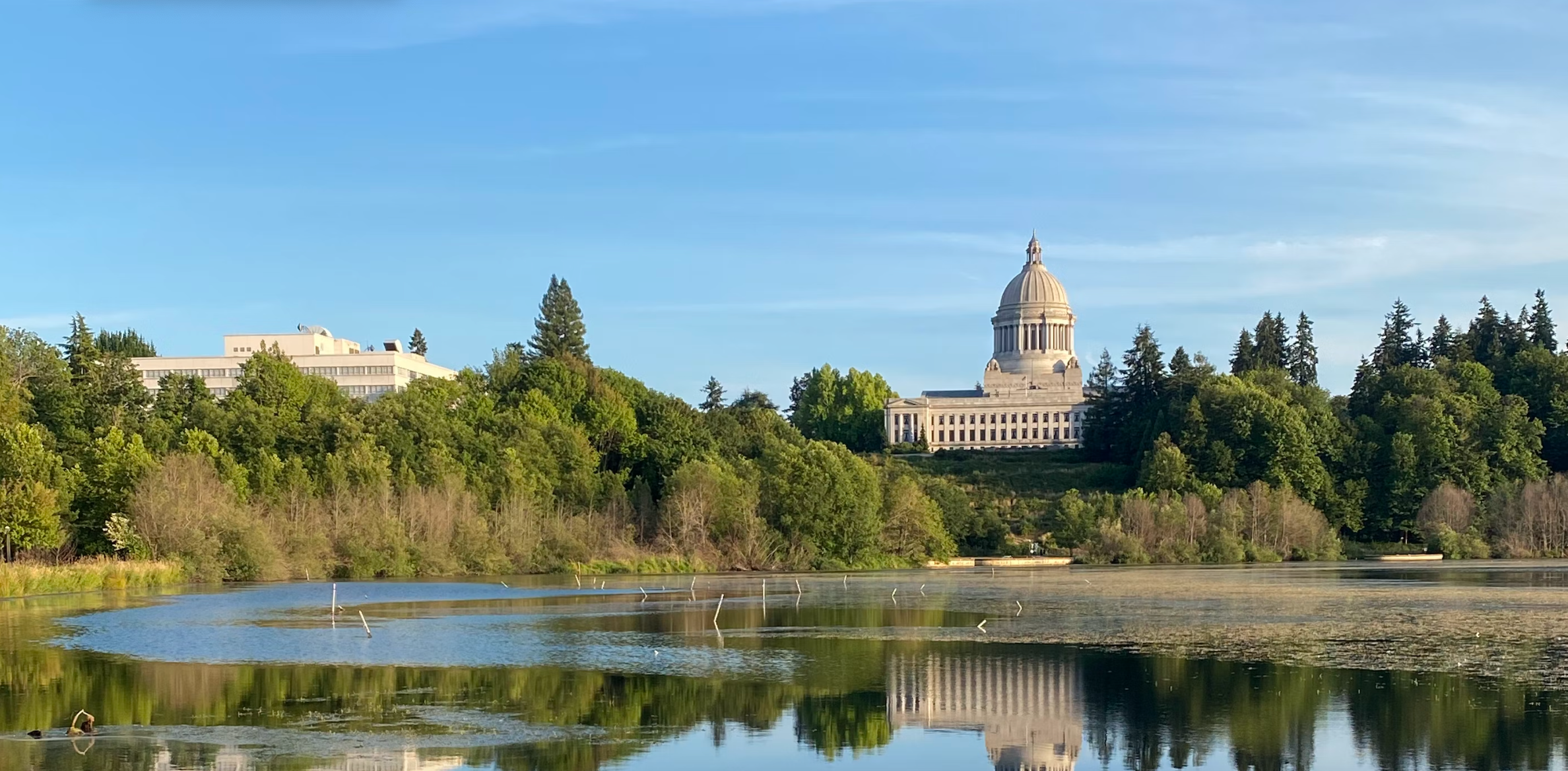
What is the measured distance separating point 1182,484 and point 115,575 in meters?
73.1

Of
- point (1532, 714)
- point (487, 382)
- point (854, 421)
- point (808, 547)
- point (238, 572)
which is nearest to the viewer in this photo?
point (1532, 714)

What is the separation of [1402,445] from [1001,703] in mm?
93347

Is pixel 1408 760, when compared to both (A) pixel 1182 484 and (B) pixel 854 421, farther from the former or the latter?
(B) pixel 854 421

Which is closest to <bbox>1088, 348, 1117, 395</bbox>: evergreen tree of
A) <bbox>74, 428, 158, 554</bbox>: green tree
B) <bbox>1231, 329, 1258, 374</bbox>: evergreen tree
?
<bbox>1231, 329, 1258, 374</bbox>: evergreen tree

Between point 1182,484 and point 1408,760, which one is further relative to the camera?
point 1182,484

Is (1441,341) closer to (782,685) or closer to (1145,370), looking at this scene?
A: (1145,370)

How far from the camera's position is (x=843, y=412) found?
19350 cm

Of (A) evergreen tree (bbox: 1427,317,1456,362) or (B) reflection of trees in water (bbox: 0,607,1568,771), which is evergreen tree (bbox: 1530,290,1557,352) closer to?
(A) evergreen tree (bbox: 1427,317,1456,362)

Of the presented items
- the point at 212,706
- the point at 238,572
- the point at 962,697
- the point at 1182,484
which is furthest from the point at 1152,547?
the point at 212,706

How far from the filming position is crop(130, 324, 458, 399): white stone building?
158250 millimetres

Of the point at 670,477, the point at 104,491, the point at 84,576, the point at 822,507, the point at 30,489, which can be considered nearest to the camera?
the point at 84,576

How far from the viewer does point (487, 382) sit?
121m

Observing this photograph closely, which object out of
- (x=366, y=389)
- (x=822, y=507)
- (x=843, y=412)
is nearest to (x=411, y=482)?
(x=822, y=507)

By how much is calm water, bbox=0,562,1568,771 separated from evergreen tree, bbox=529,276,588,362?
95.8 meters
